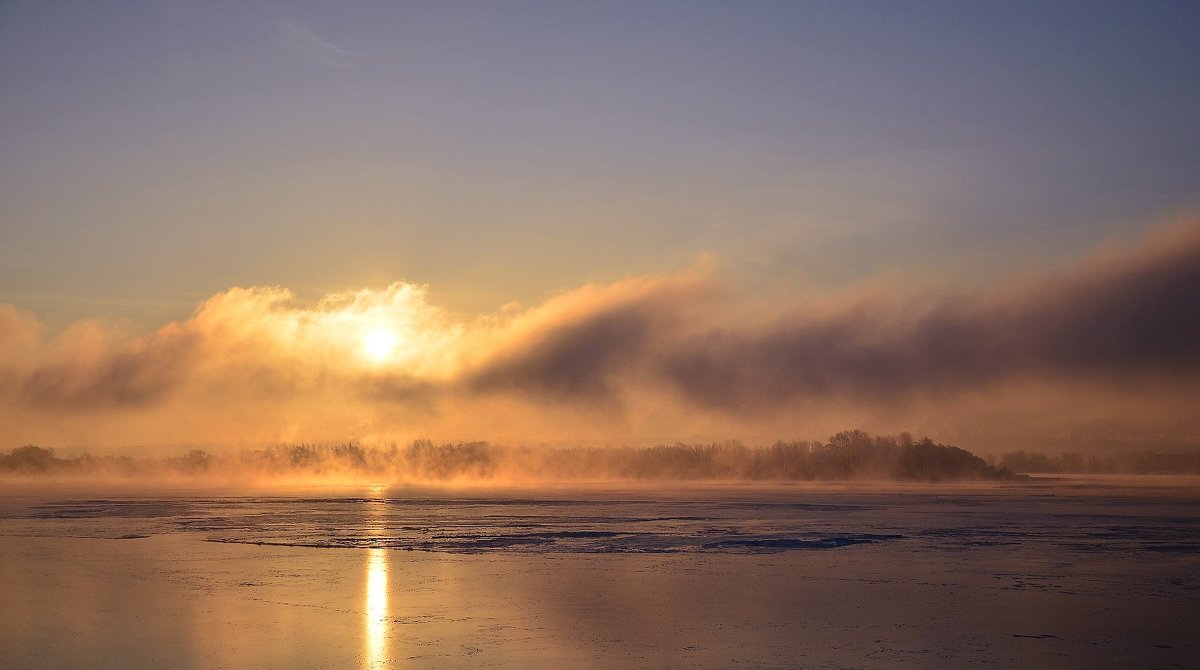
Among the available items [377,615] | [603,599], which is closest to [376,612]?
[377,615]

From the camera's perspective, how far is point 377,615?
53.2ft

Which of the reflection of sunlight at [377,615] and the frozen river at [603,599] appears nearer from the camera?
the reflection of sunlight at [377,615]

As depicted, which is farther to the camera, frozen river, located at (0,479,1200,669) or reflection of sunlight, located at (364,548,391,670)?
frozen river, located at (0,479,1200,669)

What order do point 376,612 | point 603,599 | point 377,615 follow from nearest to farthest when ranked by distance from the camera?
point 377,615
point 376,612
point 603,599

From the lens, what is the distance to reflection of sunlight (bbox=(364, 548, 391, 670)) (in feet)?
42.7

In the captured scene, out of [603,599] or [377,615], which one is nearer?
[377,615]

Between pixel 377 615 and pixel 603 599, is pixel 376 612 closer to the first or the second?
pixel 377 615

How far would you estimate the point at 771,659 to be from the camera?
1291 centimetres

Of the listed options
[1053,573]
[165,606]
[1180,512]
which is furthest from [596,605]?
[1180,512]

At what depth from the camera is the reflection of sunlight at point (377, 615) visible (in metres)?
13.0

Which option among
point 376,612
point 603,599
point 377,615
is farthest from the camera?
point 603,599

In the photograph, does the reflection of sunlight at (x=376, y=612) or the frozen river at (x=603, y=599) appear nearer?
the reflection of sunlight at (x=376, y=612)

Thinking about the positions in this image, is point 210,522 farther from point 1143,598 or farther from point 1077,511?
point 1077,511

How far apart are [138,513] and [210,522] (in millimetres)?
11663
